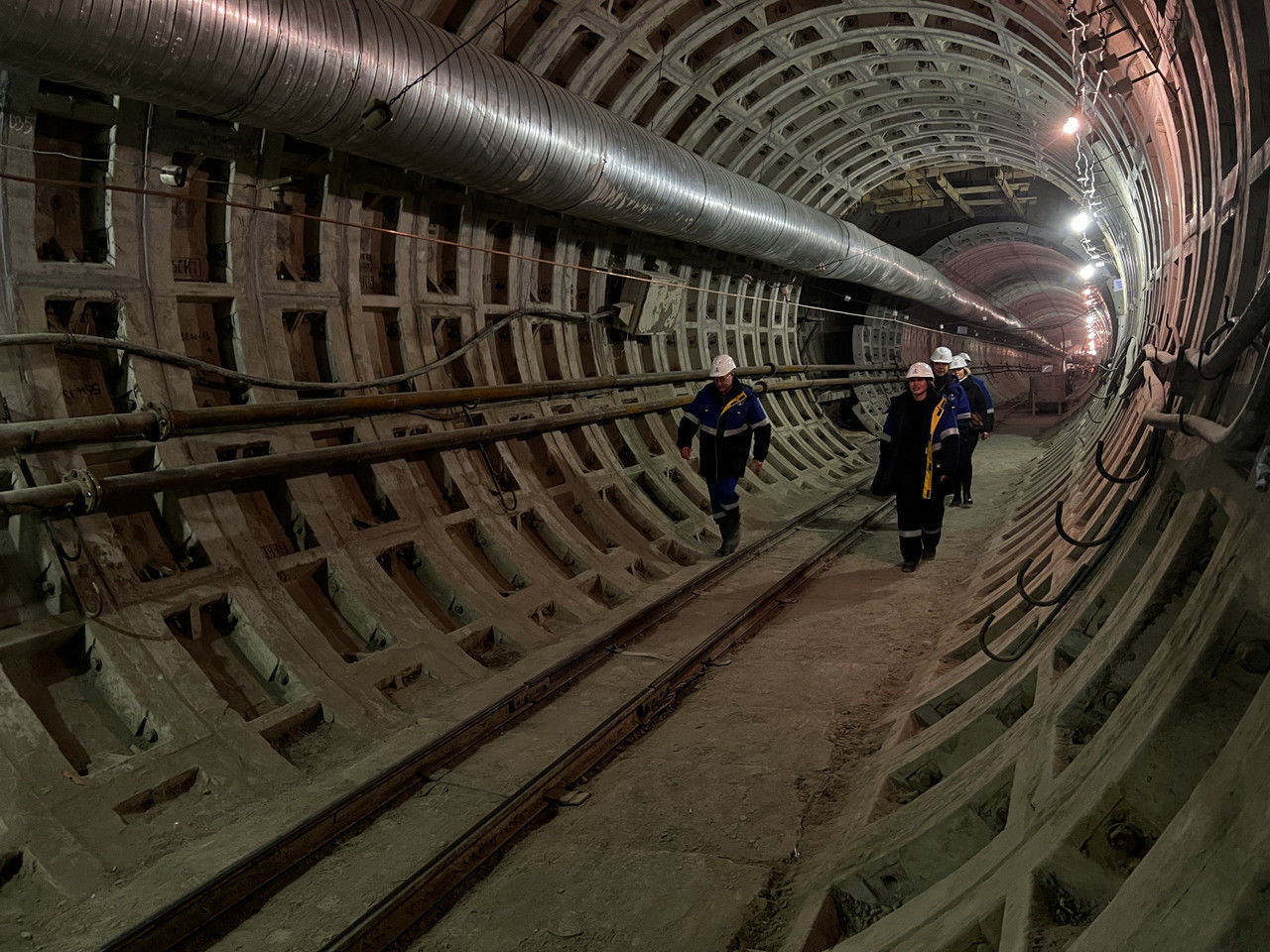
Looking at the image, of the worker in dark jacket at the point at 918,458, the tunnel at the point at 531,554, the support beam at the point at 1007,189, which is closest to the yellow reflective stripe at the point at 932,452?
the worker in dark jacket at the point at 918,458

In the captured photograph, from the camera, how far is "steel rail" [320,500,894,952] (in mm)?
3004

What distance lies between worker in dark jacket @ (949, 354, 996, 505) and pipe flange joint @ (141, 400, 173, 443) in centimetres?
807

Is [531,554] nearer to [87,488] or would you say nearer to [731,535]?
[731,535]

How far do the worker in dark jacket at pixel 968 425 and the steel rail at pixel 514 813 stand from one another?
537 cm

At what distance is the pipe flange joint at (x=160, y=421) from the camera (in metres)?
4.74

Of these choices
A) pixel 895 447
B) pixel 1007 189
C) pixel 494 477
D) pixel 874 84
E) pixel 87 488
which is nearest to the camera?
pixel 87 488

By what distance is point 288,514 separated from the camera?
557 cm

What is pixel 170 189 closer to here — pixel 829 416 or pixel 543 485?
pixel 543 485

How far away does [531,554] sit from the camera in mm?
6738

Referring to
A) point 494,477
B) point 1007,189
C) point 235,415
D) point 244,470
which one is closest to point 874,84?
point 1007,189

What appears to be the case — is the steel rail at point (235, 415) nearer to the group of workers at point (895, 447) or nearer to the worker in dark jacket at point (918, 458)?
the group of workers at point (895, 447)

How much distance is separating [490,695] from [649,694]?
890 mm

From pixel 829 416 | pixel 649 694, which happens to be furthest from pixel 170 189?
pixel 829 416

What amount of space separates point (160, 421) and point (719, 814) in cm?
354
